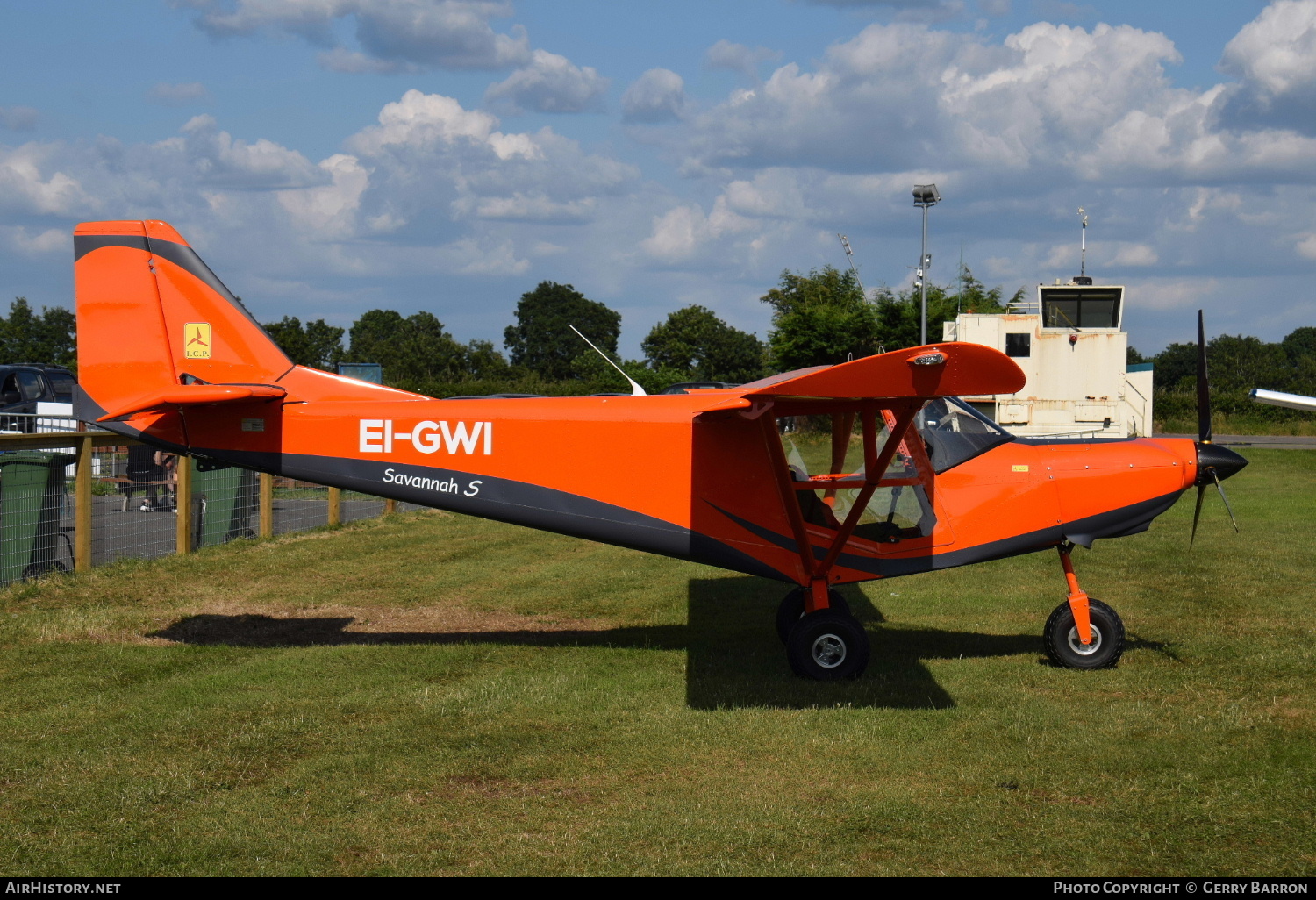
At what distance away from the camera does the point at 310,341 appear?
229 feet

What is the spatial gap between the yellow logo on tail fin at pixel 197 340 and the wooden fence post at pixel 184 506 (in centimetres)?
Result: 494

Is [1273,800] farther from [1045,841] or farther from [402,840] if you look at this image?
[402,840]

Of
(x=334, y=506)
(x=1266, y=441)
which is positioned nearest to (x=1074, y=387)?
(x=1266, y=441)

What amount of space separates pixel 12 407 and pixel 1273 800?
76.2ft

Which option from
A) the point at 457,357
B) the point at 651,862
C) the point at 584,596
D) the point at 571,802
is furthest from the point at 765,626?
the point at 457,357

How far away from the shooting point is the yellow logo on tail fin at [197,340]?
857 centimetres

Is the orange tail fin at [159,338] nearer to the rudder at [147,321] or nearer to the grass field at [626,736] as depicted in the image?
the rudder at [147,321]

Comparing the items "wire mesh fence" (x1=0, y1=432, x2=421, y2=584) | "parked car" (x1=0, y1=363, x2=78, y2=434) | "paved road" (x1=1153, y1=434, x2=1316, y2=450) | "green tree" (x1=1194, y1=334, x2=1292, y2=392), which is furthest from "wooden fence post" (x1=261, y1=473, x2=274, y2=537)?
"green tree" (x1=1194, y1=334, x2=1292, y2=392)

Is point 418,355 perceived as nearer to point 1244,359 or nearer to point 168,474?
point 168,474

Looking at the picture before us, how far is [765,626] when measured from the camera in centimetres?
990

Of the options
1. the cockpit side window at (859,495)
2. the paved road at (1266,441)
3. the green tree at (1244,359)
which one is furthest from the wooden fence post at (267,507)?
the green tree at (1244,359)

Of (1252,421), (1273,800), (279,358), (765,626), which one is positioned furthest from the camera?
(1252,421)

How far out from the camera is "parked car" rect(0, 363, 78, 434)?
849 inches

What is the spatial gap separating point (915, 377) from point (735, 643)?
3.48m
